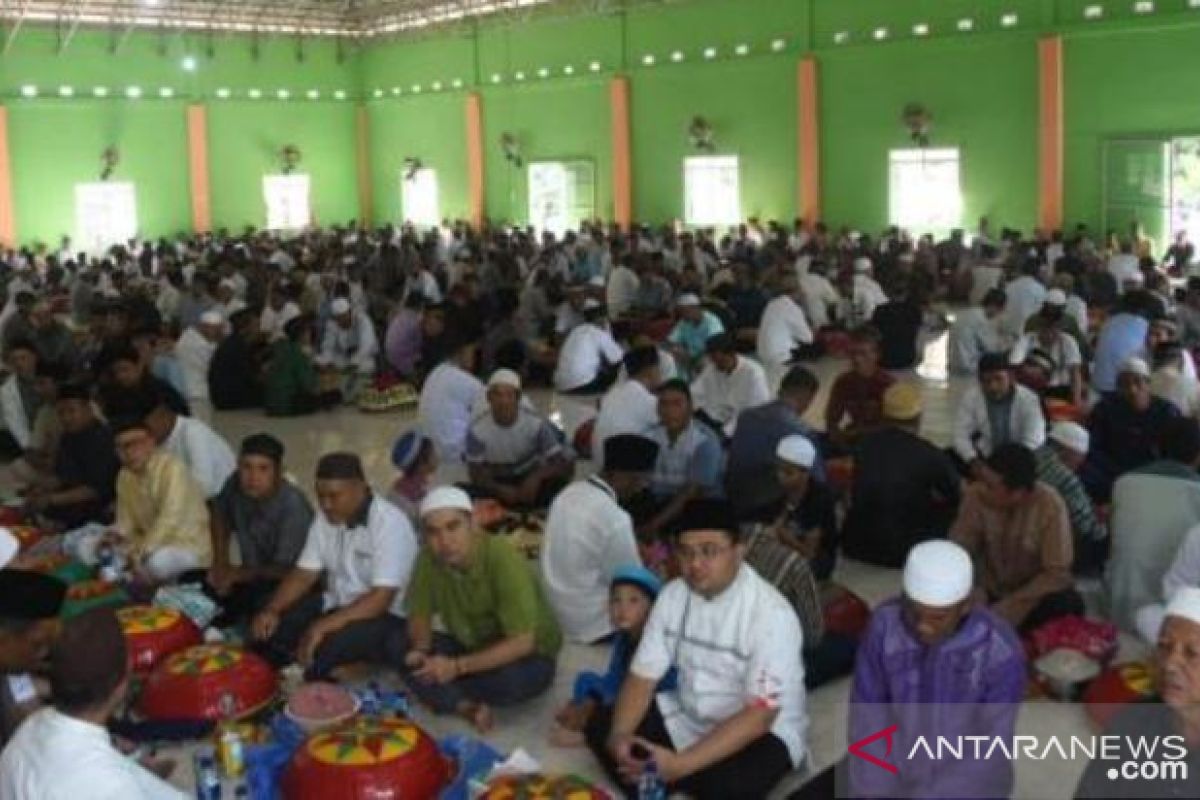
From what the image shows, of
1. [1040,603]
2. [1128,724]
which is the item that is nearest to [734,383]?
[1040,603]

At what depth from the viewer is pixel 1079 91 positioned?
18703 mm

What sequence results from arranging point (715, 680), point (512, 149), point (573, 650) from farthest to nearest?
point (512, 149)
point (573, 650)
point (715, 680)

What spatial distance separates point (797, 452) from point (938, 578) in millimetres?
2545

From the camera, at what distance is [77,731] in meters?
3.38

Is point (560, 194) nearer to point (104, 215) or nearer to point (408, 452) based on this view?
point (104, 215)

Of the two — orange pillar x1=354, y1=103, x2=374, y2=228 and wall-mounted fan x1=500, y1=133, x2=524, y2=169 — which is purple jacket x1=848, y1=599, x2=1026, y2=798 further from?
orange pillar x1=354, y1=103, x2=374, y2=228

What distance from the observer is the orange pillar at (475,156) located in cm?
2866

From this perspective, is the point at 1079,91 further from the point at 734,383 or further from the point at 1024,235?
the point at 734,383

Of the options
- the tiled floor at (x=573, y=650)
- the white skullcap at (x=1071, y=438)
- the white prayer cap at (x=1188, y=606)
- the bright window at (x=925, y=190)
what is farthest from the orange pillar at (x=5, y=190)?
the white prayer cap at (x=1188, y=606)

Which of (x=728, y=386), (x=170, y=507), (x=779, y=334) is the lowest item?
(x=170, y=507)

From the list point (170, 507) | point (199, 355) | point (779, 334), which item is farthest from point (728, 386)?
point (199, 355)

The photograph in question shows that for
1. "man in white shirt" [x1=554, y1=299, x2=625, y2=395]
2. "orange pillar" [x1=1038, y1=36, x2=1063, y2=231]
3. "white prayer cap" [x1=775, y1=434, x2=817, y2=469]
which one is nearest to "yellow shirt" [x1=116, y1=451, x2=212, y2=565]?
"white prayer cap" [x1=775, y1=434, x2=817, y2=469]

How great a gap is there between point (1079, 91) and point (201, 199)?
17.9 m

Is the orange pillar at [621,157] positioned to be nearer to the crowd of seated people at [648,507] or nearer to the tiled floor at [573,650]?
the crowd of seated people at [648,507]
